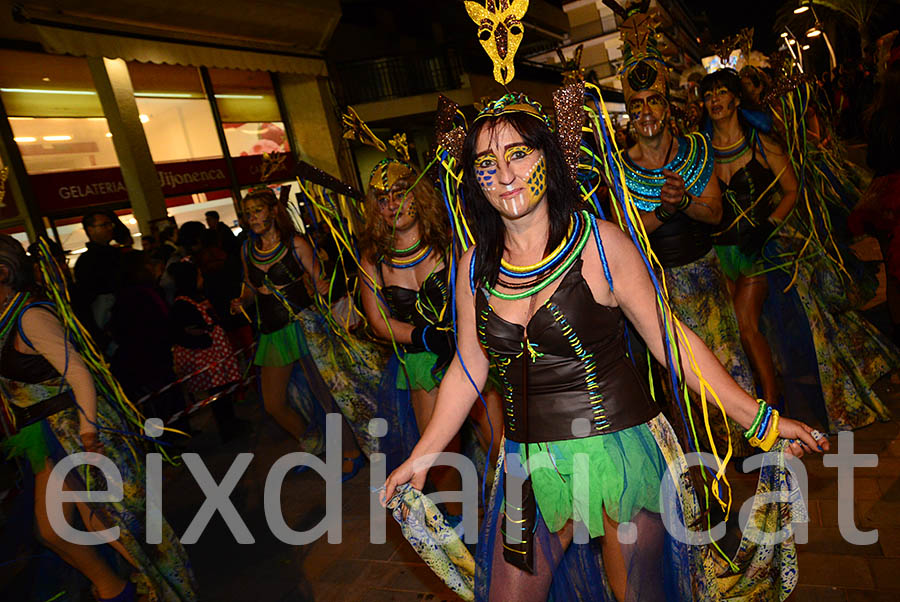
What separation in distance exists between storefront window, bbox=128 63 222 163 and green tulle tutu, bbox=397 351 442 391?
9.13 metres

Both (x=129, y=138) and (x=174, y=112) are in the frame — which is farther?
(x=174, y=112)

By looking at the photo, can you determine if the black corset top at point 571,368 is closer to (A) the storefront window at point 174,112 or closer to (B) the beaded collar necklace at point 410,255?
(B) the beaded collar necklace at point 410,255

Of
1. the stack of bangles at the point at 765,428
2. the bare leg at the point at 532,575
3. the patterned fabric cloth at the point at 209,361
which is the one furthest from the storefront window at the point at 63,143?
the stack of bangles at the point at 765,428

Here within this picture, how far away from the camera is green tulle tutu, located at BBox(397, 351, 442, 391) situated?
12.3 feet

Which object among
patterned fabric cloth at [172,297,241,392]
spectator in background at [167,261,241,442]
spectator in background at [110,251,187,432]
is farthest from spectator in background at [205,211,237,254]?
spectator in background at [110,251,187,432]

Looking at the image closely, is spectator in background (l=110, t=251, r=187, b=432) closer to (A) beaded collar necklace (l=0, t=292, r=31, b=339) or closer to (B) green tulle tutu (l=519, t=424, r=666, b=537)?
(A) beaded collar necklace (l=0, t=292, r=31, b=339)

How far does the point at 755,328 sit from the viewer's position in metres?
4.05

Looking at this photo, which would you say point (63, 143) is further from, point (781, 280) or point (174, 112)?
point (781, 280)

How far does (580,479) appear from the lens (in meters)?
2.03

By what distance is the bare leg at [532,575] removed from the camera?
6.75ft

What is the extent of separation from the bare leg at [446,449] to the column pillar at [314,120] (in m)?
11.5

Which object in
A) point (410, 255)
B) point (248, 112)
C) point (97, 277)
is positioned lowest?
point (410, 255)

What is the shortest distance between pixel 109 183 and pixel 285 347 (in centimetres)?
679

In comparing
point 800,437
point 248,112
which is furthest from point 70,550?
point 248,112
